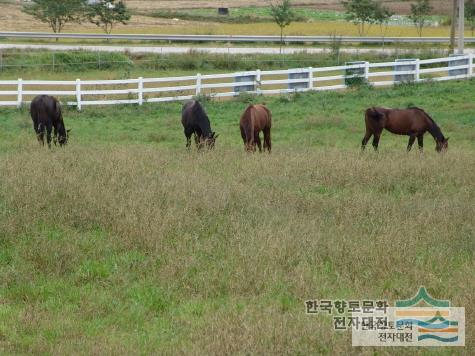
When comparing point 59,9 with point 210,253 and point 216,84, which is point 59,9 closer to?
point 216,84

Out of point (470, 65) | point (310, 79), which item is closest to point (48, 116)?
point (310, 79)

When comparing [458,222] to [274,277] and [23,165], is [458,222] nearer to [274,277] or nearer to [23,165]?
[274,277]

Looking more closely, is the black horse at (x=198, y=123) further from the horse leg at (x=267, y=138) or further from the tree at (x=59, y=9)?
the tree at (x=59, y=9)

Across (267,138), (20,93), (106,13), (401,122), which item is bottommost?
(267,138)

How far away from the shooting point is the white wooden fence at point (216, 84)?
2541cm

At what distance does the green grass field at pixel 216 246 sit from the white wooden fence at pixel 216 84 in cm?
1128

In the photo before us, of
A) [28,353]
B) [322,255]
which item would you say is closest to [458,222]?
[322,255]

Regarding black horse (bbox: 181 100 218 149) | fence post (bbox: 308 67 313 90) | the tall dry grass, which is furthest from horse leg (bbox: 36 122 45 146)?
fence post (bbox: 308 67 313 90)

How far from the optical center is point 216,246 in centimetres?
884

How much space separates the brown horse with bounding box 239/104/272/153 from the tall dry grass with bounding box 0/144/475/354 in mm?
3805

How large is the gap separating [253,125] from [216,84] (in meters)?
10.2

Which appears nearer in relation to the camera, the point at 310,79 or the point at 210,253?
the point at 210,253

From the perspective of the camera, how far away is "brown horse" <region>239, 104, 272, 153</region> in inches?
659

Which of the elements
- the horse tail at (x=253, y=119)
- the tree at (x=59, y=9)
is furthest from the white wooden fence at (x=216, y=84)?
the tree at (x=59, y=9)
